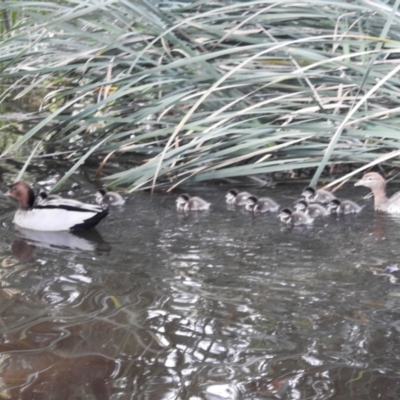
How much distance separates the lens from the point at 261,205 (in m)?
6.97

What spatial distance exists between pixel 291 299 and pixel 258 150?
2.61 metres

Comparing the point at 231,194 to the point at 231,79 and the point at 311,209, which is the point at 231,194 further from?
the point at 231,79

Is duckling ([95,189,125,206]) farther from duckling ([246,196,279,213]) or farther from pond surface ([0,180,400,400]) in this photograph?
duckling ([246,196,279,213])

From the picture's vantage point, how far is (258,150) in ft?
23.8

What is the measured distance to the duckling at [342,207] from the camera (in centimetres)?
679

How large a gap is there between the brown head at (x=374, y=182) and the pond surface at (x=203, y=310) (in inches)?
11.8

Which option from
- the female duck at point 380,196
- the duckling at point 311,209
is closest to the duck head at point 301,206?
the duckling at point 311,209

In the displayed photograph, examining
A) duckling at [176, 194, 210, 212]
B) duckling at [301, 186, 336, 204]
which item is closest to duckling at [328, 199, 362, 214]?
duckling at [301, 186, 336, 204]

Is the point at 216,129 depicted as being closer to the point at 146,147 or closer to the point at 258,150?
the point at 258,150

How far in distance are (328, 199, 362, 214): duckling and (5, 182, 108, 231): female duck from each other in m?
1.71

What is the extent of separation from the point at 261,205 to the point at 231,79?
41.6 inches

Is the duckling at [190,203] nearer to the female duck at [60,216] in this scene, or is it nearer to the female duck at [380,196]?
the female duck at [60,216]

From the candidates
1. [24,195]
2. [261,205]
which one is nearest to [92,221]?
[24,195]

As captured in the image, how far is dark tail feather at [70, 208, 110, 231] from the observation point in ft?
21.5
